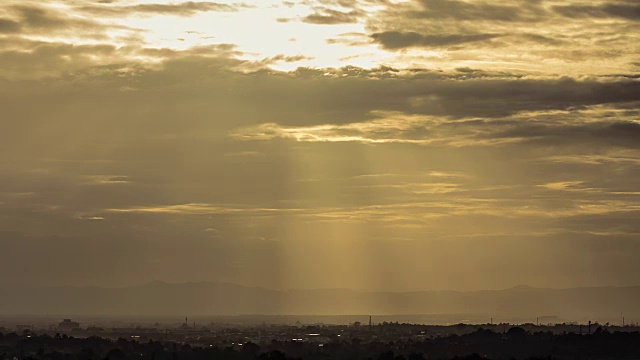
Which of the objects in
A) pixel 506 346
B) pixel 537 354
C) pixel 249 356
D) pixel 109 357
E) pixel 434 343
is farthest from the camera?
pixel 434 343

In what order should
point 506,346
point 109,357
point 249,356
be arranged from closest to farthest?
1. point 109,357
2. point 249,356
3. point 506,346

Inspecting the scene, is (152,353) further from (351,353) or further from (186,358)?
(351,353)

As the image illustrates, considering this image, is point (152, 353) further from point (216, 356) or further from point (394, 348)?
point (394, 348)

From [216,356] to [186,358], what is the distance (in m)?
4.05

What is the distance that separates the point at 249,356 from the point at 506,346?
41.8 meters

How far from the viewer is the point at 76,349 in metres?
167

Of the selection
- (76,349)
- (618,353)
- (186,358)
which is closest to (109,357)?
(186,358)

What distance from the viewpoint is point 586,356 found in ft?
500

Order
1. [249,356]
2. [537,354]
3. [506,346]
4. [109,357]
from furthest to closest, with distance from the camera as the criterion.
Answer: [506,346]
[537,354]
[249,356]
[109,357]

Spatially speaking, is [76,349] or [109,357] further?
[76,349]

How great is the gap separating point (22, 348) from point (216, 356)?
115 feet

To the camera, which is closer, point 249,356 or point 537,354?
point 249,356

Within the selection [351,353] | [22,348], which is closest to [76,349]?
[22,348]

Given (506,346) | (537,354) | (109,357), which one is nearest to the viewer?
(109,357)
